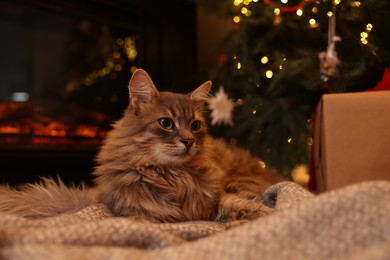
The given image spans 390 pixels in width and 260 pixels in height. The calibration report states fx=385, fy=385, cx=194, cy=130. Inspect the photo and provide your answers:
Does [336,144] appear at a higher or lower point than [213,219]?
higher

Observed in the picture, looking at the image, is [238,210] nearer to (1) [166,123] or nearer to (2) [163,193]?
(2) [163,193]

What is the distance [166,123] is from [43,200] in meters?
0.43

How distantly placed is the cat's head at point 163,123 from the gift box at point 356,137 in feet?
1.28

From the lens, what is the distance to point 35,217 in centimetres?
109

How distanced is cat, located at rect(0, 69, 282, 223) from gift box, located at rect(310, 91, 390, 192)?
24cm

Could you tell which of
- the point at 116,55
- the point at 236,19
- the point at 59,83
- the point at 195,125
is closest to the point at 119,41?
the point at 116,55

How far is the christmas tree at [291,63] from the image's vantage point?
5.01ft

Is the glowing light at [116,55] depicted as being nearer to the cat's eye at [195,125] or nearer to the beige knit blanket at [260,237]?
the cat's eye at [195,125]

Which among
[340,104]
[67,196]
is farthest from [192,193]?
[340,104]

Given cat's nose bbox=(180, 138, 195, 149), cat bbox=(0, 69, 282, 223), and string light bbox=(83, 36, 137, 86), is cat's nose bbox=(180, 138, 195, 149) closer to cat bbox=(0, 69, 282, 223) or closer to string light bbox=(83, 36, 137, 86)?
cat bbox=(0, 69, 282, 223)

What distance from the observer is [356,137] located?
1054mm

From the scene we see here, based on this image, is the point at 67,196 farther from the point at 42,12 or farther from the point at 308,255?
the point at 42,12

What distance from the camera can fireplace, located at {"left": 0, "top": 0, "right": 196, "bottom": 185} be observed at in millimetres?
1907

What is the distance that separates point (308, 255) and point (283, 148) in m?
1.17
